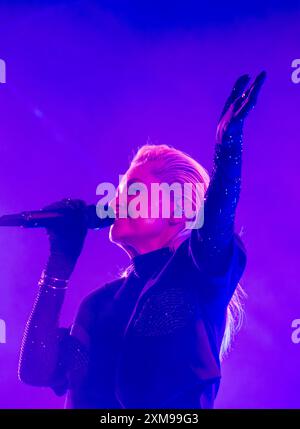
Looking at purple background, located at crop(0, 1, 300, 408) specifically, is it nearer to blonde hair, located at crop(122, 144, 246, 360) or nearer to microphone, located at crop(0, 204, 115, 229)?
blonde hair, located at crop(122, 144, 246, 360)

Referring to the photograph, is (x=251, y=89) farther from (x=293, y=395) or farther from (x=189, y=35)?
(x=293, y=395)

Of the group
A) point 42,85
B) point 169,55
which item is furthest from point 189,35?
point 42,85

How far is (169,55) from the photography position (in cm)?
158

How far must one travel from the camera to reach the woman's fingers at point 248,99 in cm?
95

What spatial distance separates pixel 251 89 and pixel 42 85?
2.65 ft

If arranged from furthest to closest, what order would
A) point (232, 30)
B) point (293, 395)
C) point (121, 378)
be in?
point (232, 30) < point (293, 395) < point (121, 378)

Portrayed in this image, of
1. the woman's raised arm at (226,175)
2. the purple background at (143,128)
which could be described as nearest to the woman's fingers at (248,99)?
the woman's raised arm at (226,175)

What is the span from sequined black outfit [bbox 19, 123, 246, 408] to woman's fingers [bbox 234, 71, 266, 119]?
3 centimetres

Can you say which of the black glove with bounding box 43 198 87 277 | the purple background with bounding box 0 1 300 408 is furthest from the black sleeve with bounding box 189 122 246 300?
the purple background with bounding box 0 1 300 408

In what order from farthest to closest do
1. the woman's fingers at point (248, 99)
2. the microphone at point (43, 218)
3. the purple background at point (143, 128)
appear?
the purple background at point (143, 128), the microphone at point (43, 218), the woman's fingers at point (248, 99)

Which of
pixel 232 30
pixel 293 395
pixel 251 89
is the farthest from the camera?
pixel 232 30

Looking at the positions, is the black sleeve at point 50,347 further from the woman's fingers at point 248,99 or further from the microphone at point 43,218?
the woman's fingers at point 248,99

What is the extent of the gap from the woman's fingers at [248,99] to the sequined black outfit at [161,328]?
0.03 metres

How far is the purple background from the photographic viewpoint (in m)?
1.48
